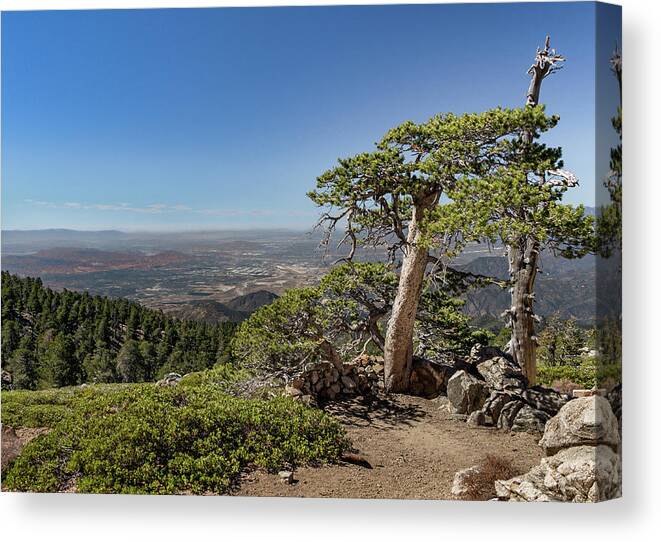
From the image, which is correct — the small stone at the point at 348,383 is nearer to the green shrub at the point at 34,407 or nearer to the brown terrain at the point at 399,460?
the brown terrain at the point at 399,460

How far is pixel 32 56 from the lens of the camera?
591 centimetres

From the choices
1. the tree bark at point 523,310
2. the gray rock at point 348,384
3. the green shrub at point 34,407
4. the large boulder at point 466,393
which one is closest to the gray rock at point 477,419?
the large boulder at point 466,393

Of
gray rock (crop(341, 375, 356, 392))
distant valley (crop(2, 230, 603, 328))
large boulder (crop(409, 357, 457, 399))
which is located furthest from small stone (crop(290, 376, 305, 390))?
large boulder (crop(409, 357, 457, 399))

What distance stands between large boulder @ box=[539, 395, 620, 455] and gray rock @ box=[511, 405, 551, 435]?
0.19m

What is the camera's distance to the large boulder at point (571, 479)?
16.6ft

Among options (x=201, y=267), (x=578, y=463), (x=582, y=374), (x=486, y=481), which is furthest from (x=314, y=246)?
(x=578, y=463)

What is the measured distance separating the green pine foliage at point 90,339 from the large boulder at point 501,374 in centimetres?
277

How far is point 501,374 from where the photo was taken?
6.23 meters

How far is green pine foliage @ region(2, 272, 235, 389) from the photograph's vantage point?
245 inches

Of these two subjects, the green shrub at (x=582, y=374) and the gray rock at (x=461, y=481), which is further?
the gray rock at (x=461, y=481)

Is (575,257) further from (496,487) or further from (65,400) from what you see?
(65,400)

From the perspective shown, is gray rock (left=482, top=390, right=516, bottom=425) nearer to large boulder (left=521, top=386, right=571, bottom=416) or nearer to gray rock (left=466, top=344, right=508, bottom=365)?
large boulder (left=521, top=386, right=571, bottom=416)

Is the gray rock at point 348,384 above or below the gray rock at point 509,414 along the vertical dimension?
above

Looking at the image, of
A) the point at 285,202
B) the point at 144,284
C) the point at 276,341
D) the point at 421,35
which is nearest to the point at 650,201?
the point at 421,35
